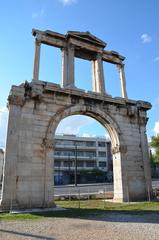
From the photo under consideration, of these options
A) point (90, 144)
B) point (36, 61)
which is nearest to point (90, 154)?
point (90, 144)

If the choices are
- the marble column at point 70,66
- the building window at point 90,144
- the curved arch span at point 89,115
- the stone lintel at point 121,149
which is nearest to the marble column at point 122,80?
the curved arch span at point 89,115

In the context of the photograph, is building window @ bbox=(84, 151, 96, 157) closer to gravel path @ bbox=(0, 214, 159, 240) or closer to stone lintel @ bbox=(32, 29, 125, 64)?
stone lintel @ bbox=(32, 29, 125, 64)

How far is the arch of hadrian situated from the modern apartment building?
37.7m

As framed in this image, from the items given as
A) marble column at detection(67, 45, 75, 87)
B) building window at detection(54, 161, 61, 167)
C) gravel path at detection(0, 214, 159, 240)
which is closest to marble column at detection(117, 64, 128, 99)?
marble column at detection(67, 45, 75, 87)

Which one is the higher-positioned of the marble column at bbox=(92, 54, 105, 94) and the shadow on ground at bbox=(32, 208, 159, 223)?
the marble column at bbox=(92, 54, 105, 94)

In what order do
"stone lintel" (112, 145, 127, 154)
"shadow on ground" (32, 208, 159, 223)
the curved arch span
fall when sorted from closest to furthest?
1. "shadow on ground" (32, 208, 159, 223)
2. the curved arch span
3. "stone lintel" (112, 145, 127, 154)

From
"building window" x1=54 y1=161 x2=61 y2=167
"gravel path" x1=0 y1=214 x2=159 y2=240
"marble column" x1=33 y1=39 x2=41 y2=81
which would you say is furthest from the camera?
"building window" x1=54 y1=161 x2=61 y2=167

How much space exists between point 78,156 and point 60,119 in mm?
44545

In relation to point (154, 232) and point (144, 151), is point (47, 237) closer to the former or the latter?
point (154, 232)

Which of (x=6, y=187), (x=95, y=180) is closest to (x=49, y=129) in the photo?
(x=6, y=187)

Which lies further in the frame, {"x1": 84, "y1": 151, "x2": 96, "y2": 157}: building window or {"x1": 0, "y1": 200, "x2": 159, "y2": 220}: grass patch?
{"x1": 84, "y1": 151, "x2": 96, "y2": 157}: building window

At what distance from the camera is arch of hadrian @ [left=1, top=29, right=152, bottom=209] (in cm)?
1184

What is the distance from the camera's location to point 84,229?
22.3 ft

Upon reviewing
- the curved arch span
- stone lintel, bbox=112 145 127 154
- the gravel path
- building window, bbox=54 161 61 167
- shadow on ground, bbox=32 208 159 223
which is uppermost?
building window, bbox=54 161 61 167
